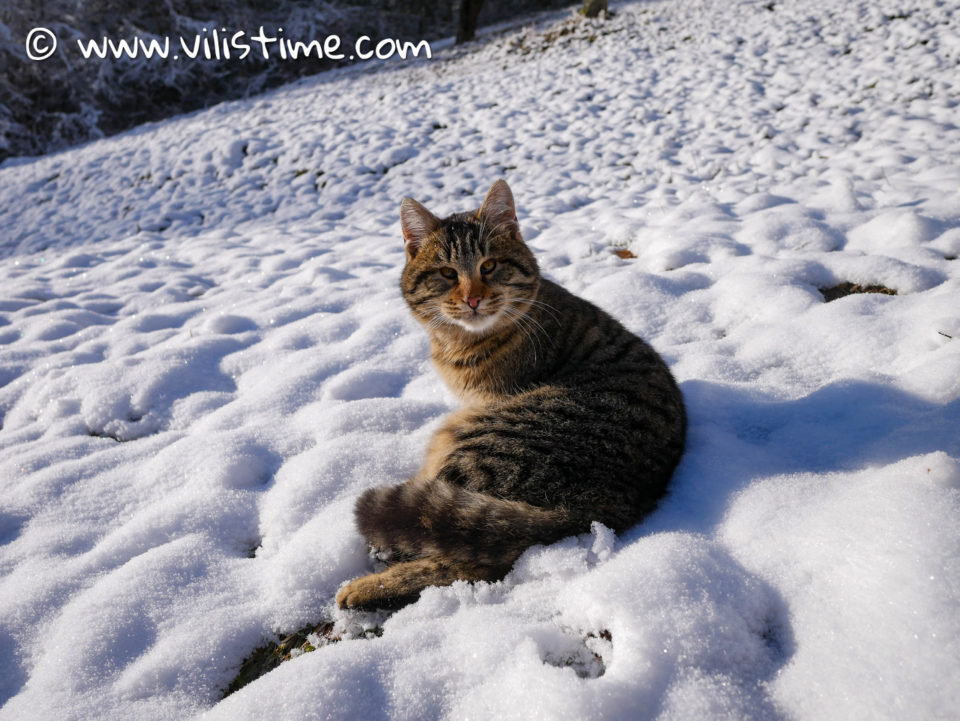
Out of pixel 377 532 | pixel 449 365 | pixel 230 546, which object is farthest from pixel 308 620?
pixel 449 365

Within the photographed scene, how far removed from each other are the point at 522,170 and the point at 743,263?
177 inches

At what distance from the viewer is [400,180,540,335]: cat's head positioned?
2.75 m

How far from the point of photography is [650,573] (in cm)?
167

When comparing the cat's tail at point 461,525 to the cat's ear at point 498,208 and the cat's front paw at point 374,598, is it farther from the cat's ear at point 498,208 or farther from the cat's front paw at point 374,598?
the cat's ear at point 498,208

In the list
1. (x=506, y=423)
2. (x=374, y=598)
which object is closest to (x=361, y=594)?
(x=374, y=598)

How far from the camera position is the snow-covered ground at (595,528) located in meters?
1.46

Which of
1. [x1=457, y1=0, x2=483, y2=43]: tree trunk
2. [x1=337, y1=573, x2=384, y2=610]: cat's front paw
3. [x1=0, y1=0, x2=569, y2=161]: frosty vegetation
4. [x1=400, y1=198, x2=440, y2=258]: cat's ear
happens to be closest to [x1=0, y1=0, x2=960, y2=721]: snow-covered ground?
[x1=337, y1=573, x2=384, y2=610]: cat's front paw

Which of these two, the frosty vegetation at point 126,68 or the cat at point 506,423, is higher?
the frosty vegetation at point 126,68

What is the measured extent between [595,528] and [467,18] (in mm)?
19771

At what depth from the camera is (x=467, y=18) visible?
1775 centimetres

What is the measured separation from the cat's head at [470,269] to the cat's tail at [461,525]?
107 cm

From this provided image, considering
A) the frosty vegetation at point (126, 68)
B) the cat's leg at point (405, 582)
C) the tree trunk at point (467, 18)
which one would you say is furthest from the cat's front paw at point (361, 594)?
the tree trunk at point (467, 18)

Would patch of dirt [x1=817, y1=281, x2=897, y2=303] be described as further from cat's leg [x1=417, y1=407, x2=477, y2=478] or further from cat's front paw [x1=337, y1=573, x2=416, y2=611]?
cat's front paw [x1=337, y1=573, x2=416, y2=611]

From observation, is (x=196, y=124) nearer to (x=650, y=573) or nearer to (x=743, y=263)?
(x=743, y=263)
